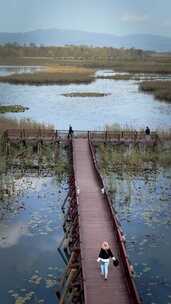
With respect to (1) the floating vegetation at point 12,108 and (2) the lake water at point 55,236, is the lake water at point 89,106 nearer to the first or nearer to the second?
(1) the floating vegetation at point 12,108

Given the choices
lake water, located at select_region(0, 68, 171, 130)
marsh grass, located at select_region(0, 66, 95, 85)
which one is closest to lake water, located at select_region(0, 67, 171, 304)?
lake water, located at select_region(0, 68, 171, 130)

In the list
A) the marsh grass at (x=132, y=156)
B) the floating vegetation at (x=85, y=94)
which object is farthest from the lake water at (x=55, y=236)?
the floating vegetation at (x=85, y=94)

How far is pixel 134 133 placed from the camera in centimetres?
5056

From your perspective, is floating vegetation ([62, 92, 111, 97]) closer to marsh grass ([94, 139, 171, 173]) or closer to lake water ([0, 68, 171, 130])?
lake water ([0, 68, 171, 130])

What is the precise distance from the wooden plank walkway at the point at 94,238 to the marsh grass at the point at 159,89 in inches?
1865

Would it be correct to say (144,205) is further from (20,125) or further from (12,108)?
(12,108)

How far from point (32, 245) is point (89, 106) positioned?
172 feet

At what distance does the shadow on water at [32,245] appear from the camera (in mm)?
22977

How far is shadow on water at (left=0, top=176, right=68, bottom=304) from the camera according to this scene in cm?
2298

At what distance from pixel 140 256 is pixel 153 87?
70.4m

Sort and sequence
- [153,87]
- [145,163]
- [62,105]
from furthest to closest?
[153,87] → [62,105] → [145,163]

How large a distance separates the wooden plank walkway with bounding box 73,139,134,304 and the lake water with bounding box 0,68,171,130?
26047 mm

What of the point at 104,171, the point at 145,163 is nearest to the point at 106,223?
the point at 104,171

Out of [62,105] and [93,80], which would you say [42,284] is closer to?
[62,105]
